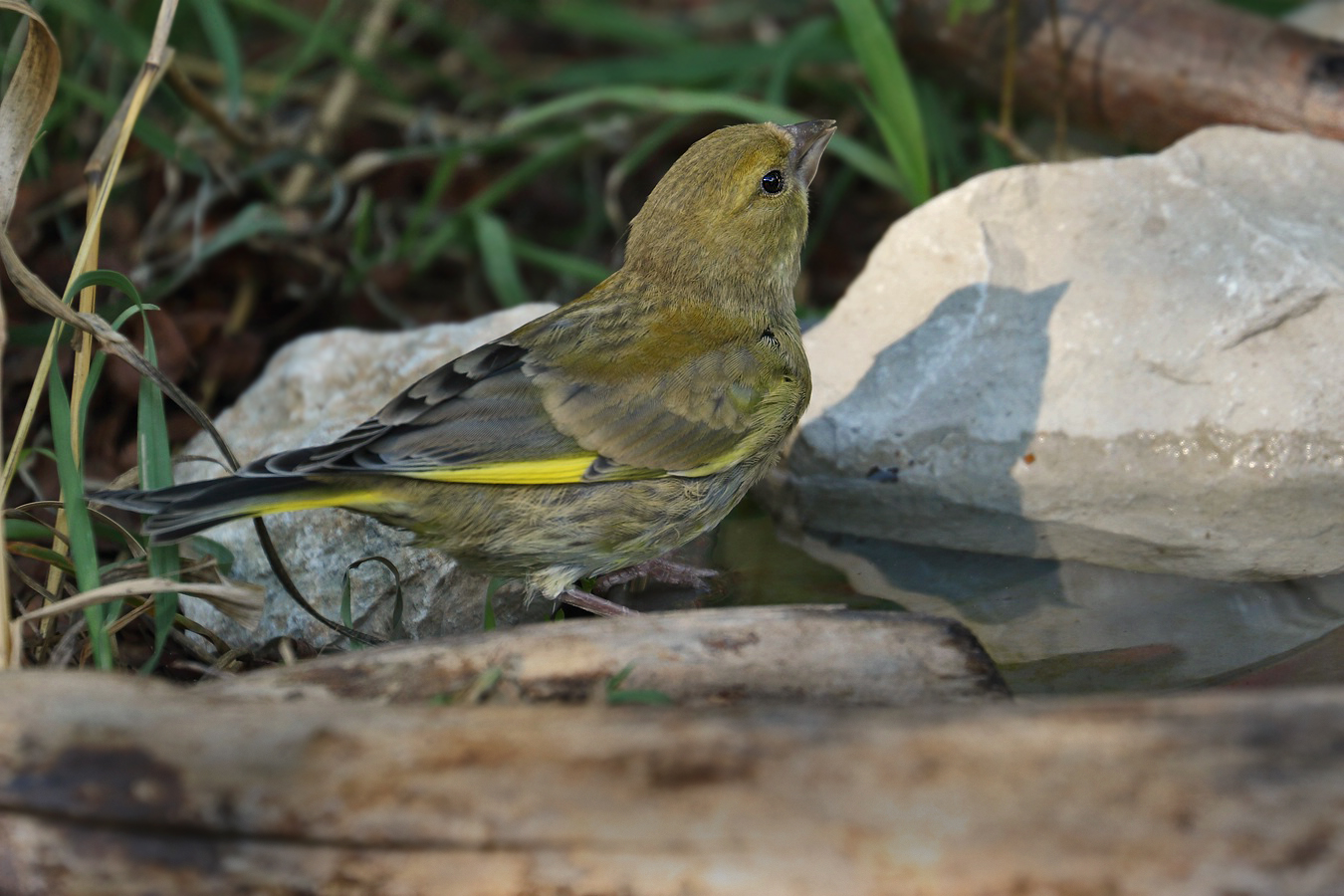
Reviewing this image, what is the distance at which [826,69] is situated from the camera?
5.60m

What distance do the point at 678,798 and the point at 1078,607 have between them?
160cm

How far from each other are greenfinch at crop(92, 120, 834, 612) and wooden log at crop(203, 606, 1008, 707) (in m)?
0.44

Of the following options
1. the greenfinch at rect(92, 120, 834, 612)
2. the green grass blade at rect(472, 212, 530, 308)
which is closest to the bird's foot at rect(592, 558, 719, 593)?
the greenfinch at rect(92, 120, 834, 612)

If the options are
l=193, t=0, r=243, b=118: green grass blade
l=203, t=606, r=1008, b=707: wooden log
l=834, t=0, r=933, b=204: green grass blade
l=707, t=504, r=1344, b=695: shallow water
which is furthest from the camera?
l=834, t=0, r=933, b=204: green grass blade

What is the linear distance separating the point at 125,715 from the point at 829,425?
2.14 meters

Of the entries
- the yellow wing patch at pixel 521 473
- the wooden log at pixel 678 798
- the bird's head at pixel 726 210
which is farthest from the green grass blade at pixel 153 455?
the bird's head at pixel 726 210

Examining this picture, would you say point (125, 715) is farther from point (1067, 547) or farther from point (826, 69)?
point (826, 69)

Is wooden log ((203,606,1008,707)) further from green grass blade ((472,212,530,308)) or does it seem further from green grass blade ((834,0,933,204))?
green grass blade ((834,0,933,204))

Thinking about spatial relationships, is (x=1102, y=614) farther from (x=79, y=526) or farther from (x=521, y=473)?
(x=79, y=526)

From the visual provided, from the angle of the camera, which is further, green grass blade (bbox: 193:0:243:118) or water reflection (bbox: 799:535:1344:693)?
green grass blade (bbox: 193:0:243:118)

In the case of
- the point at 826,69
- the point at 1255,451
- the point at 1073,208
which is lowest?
the point at 1255,451

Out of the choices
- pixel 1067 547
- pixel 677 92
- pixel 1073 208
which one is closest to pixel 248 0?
pixel 677 92

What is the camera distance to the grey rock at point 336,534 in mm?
3061

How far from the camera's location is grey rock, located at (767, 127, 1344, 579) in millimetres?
3164
